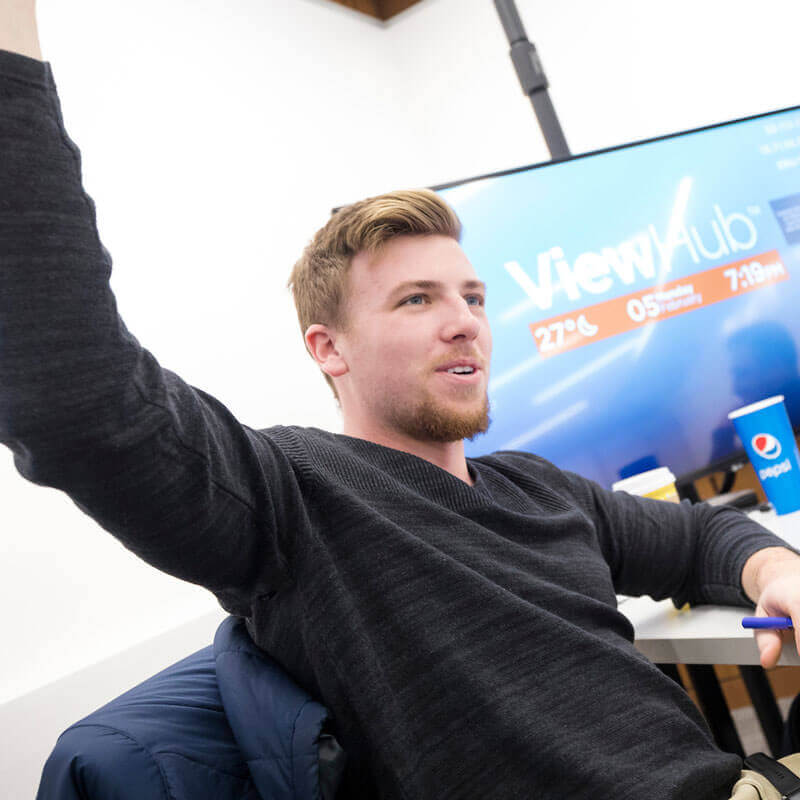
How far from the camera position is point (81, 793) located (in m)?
0.59

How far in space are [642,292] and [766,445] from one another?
41 centimetres

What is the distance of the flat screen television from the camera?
1.57 m

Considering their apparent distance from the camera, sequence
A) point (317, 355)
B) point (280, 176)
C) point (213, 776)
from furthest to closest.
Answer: point (280, 176) < point (317, 355) < point (213, 776)

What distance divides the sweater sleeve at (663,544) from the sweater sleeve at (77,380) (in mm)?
664

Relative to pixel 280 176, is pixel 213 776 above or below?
below

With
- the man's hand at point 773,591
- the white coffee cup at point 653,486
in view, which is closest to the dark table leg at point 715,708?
the white coffee cup at point 653,486

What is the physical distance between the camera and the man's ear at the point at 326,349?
1.00 meters

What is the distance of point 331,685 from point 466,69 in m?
1.96

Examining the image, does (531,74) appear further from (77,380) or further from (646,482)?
(77,380)

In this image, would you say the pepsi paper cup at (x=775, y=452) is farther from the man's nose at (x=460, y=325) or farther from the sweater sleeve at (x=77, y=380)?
the sweater sleeve at (x=77, y=380)

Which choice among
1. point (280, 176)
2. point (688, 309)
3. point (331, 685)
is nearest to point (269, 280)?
point (280, 176)

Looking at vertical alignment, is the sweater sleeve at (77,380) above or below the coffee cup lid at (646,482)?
above

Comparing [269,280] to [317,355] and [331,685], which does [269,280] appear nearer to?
[317,355]

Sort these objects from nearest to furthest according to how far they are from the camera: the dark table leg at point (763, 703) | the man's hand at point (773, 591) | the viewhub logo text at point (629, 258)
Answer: the man's hand at point (773, 591) → the dark table leg at point (763, 703) → the viewhub logo text at point (629, 258)
